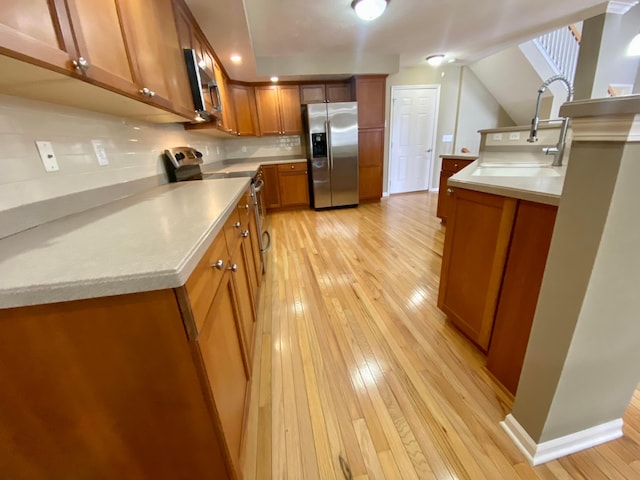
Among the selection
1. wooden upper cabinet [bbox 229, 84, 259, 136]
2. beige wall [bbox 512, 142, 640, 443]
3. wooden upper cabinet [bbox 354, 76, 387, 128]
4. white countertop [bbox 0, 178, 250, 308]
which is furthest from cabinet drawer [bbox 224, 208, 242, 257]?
wooden upper cabinet [bbox 354, 76, 387, 128]

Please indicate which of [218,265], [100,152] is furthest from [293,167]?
[218,265]

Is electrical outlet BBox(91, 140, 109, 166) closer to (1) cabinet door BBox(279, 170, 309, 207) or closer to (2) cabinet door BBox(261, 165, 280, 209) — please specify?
(2) cabinet door BBox(261, 165, 280, 209)

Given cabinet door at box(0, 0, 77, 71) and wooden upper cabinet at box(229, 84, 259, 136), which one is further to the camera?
wooden upper cabinet at box(229, 84, 259, 136)

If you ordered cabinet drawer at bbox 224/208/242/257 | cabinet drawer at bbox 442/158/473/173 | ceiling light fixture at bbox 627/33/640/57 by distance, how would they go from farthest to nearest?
ceiling light fixture at bbox 627/33/640/57 → cabinet drawer at bbox 442/158/473/173 → cabinet drawer at bbox 224/208/242/257

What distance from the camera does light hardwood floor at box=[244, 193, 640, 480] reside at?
973 millimetres

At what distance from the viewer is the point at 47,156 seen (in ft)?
3.26

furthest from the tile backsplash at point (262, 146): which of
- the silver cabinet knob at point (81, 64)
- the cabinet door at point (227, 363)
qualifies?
the cabinet door at point (227, 363)

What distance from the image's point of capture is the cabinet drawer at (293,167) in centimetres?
446

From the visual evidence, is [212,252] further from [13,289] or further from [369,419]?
[369,419]

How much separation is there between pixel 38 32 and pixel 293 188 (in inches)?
155

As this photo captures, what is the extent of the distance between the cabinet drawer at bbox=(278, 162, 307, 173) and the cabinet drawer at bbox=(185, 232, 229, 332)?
12.3ft

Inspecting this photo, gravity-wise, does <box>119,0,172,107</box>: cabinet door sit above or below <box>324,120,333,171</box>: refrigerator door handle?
above

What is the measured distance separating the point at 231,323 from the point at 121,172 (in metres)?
1.12

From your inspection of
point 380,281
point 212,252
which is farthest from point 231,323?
point 380,281
